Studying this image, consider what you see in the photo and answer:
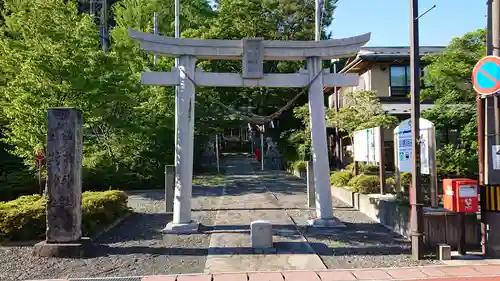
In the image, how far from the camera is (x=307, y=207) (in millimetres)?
14078

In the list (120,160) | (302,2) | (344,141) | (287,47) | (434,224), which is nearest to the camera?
(434,224)

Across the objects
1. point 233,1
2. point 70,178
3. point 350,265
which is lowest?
point 350,265

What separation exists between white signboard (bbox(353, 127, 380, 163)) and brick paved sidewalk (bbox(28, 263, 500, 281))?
6.34 metres

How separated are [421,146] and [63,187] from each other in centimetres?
812

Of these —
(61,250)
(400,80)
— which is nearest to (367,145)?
(61,250)

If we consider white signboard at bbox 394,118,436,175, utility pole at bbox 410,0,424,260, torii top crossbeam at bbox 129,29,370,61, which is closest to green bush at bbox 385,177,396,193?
white signboard at bbox 394,118,436,175

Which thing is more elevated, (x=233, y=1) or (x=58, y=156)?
(x=233, y=1)

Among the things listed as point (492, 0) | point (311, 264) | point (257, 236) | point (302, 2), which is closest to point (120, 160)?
point (257, 236)

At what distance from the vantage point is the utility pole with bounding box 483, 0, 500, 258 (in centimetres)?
816

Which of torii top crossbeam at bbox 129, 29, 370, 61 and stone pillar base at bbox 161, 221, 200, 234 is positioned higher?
torii top crossbeam at bbox 129, 29, 370, 61

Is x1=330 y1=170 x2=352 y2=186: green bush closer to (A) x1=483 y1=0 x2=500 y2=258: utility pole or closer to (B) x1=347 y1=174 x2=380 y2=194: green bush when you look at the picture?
(B) x1=347 y1=174 x2=380 y2=194: green bush

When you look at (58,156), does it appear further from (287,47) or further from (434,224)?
(434,224)

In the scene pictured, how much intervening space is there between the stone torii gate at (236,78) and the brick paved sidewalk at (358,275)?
3491mm

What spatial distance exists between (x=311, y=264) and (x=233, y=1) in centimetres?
2632
